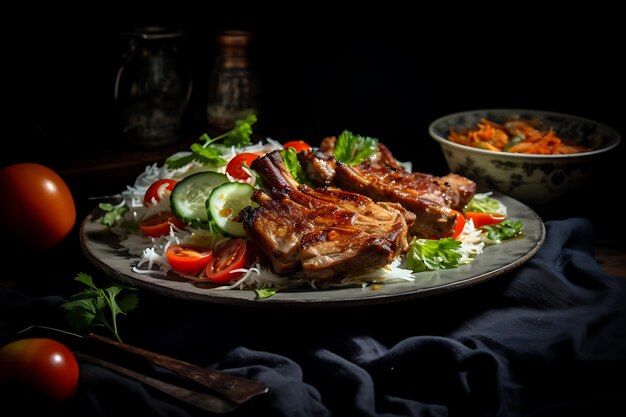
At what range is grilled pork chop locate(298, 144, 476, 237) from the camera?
504cm

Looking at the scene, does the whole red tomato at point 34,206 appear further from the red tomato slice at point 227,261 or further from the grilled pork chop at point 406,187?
the grilled pork chop at point 406,187

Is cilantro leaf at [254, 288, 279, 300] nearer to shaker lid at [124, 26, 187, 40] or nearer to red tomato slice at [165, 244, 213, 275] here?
red tomato slice at [165, 244, 213, 275]

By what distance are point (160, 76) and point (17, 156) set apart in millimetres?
1642

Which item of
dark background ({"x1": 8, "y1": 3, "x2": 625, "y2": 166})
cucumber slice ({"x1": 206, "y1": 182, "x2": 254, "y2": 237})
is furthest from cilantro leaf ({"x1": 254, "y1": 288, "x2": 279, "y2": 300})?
dark background ({"x1": 8, "y1": 3, "x2": 625, "y2": 166})

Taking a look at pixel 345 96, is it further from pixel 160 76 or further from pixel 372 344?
pixel 372 344

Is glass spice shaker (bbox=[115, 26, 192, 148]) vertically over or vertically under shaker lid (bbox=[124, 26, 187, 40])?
under

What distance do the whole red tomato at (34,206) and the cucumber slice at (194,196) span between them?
3.09ft

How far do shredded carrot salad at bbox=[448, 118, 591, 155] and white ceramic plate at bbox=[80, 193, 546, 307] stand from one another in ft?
5.43

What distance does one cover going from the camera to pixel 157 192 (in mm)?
5656

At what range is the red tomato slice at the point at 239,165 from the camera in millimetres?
5660

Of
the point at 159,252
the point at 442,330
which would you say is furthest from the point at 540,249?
the point at 159,252

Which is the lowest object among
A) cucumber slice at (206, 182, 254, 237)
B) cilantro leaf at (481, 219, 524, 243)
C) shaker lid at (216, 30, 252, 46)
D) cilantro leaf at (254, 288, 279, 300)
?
cilantro leaf at (254, 288, 279, 300)

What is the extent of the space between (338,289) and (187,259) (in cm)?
99

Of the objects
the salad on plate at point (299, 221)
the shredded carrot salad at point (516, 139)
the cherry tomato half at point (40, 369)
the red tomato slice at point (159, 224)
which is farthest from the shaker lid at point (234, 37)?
the cherry tomato half at point (40, 369)
